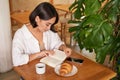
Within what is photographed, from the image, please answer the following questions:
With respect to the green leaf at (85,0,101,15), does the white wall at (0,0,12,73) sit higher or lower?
lower

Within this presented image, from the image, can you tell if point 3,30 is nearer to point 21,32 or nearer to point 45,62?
point 21,32

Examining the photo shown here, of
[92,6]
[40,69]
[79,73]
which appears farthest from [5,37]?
[92,6]

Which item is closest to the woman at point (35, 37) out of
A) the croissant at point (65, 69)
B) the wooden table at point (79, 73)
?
the wooden table at point (79, 73)

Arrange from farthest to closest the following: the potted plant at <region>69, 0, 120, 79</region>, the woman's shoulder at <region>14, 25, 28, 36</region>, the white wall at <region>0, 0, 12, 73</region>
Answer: the white wall at <region>0, 0, 12, 73</region>, the woman's shoulder at <region>14, 25, 28, 36</region>, the potted plant at <region>69, 0, 120, 79</region>

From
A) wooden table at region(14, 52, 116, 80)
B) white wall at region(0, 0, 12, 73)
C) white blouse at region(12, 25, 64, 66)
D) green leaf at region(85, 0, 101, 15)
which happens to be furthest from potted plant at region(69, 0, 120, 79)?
white wall at region(0, 0, 12, 73)

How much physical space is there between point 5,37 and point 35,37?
1.13 metres

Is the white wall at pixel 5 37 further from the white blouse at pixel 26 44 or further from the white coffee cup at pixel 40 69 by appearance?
the white coffee cup at pixel 40 69

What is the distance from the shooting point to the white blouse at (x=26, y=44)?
1890 mm

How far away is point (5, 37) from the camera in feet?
10.1

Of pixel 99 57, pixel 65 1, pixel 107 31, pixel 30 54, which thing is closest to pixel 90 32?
pixel 107 31

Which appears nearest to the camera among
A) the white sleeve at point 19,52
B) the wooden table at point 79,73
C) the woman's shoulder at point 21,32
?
the wooden table at point 79,73

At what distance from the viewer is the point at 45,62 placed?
1888 mm

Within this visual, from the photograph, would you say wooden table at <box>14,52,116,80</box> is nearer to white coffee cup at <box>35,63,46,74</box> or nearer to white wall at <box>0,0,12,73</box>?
white coffee cup at <box>35,63,46,74</box>

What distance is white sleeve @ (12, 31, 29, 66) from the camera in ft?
6.14
